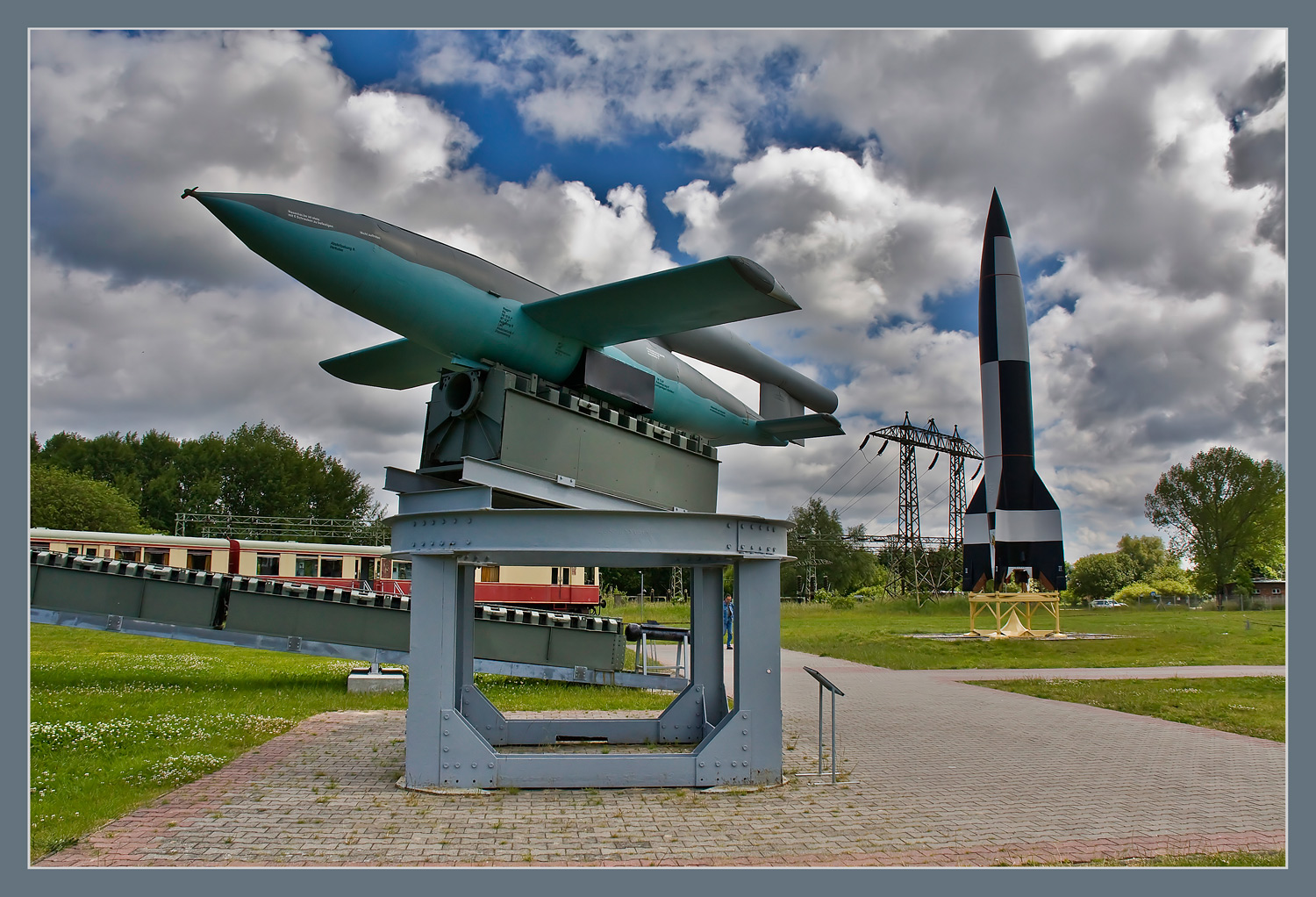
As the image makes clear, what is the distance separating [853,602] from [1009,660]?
1108 inches

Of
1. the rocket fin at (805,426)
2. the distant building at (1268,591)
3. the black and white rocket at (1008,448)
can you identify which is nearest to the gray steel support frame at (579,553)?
the rocket fin at (805,426)

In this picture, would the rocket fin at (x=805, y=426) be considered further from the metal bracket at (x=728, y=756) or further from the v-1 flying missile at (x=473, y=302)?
the metal bracket at (x=728, y=756)

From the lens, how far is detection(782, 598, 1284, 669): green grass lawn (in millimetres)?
18047

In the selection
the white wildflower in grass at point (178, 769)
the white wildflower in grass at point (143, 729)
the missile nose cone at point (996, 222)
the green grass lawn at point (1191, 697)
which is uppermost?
the missile nose cone at point (996, 222)

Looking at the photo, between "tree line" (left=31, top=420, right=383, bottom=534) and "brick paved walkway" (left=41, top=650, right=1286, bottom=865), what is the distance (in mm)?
45419

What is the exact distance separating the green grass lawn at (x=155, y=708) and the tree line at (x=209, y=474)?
3295cm

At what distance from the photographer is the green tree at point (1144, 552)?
70.1 meters

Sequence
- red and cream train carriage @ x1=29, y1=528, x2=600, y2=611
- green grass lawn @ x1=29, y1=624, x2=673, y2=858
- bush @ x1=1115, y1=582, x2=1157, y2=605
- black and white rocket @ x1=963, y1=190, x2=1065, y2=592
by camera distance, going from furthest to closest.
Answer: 1. bush @ x1=1115, y1=582, x2=1157, y2=605
2. black and white rocket @ x1=963, y1=190, x2=1065, y2=592
3. red and cream train carriage @ x1=29, y1=528, x2=600, y2=611
4. green grass lawn @ x1=29, y1=624, x2=673, y2=858

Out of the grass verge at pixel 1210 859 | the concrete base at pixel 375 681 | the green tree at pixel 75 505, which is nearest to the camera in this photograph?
the grass verge at pixel 1210 859

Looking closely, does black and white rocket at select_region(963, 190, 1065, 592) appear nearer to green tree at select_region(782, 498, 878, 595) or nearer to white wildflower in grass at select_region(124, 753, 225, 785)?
white wildflower in grass at select_region(124, 753, 225, 785)

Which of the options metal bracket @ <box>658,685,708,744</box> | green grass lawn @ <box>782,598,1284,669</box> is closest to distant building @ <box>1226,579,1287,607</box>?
green grass lawn @ <box>782,598,1284,669</box>

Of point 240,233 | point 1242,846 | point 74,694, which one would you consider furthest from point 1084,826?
point 74,694

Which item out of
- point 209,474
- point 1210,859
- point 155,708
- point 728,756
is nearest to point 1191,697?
point 1210,859

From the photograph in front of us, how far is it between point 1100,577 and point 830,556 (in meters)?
24.8
